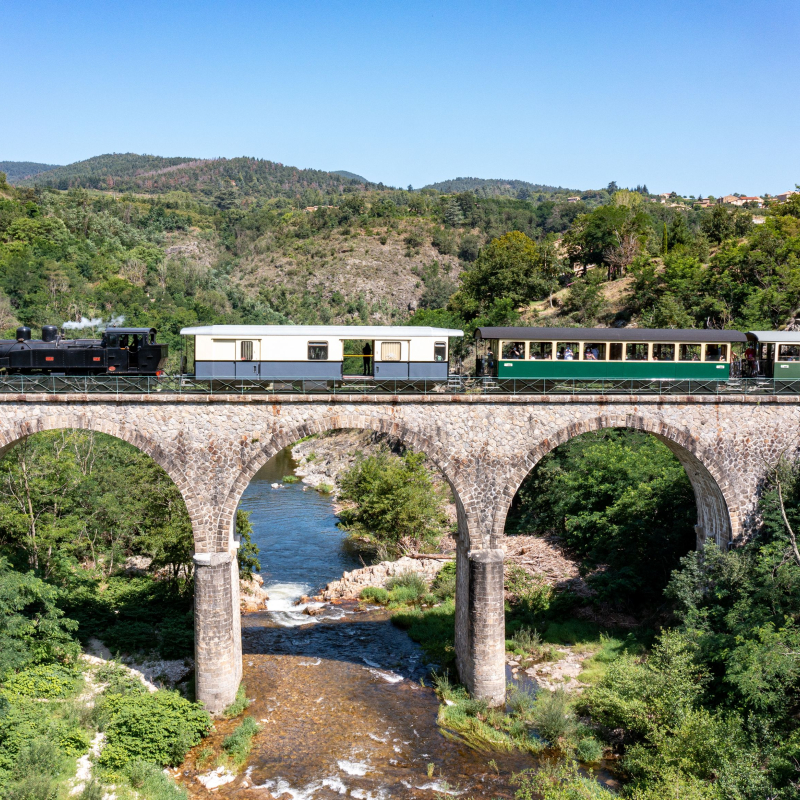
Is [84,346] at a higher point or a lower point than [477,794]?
higher

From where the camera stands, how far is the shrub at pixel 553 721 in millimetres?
23031

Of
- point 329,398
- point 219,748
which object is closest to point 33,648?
point 219,748

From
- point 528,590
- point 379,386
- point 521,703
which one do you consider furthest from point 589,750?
point 379,386

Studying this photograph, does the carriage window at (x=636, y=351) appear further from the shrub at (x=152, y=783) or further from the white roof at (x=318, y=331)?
the shrub at (x=152, y=783)

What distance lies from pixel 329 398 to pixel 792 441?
1741 cm

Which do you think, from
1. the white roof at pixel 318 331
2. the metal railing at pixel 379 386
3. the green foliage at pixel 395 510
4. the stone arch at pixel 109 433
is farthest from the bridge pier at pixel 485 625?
the green foliage at pixel 395 510

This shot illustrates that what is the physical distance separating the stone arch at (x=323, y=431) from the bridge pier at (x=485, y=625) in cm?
117

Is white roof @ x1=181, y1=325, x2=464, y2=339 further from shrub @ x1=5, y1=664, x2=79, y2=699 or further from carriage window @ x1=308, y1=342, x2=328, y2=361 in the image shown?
shrub @ x1=5, y1=664, x2=79, y2=699

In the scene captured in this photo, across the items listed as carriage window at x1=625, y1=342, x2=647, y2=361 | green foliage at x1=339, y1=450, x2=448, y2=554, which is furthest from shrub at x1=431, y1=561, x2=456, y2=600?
carriage window at x1=625, y1=342, x2=647, y2=361

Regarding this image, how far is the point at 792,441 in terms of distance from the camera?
2622cm

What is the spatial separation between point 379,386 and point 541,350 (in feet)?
23.3

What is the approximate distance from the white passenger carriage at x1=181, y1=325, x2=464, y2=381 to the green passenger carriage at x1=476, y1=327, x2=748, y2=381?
2.54m

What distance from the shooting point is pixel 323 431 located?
77.6 feet

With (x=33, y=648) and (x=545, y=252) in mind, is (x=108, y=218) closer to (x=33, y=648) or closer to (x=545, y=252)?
(x=545, y=252)
